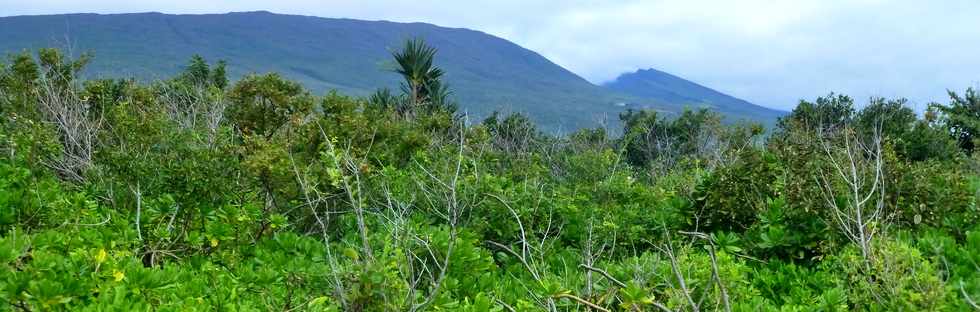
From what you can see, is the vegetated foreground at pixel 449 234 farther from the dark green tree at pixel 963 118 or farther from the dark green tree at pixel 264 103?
the dark green tree at pixel 963 118

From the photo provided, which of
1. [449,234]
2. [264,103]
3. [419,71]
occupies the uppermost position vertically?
[449,234]

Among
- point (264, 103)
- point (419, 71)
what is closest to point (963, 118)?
point (419, 71)

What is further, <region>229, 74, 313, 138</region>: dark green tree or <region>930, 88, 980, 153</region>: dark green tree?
<region>930, 88, 980, 153</region>: dark green tree

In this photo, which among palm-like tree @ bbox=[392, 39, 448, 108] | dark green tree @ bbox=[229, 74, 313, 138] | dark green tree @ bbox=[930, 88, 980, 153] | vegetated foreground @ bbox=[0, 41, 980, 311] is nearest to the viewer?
vegetated foreground @ bbox=[0, 41, 980, 311]

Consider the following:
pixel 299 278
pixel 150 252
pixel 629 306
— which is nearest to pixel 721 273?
pixel 629 306

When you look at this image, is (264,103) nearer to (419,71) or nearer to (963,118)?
(419,71)

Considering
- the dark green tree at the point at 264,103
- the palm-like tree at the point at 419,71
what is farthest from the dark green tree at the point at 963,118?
the dark green tree at the point at 264,103

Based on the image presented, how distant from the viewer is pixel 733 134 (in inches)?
750

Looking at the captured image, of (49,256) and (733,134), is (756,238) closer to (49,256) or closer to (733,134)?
(49,256)

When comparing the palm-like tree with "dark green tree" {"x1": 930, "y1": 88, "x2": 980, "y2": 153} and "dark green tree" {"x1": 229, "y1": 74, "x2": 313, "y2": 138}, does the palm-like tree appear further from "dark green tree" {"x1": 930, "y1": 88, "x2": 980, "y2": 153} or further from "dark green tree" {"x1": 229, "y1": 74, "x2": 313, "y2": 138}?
"dark green tree" {"x1": 930, "y1": 88, "x2": 980, "y2": 153}

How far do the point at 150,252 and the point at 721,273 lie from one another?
3239 mm

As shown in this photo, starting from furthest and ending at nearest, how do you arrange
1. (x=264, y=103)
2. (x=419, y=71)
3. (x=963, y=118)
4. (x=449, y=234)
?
1. (x=963, y=118)
2. (x=419, y=71)
3. (x=264, y=103)
4. (x=449, y=234)

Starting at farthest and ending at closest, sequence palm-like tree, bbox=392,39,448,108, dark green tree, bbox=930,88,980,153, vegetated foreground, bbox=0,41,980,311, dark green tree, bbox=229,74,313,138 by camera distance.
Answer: dark green tree, bbox=930,88,980,153 < palm-like tree, bbox=392,39,448,108 < dark green tree, bbox=229,74,313,138 < vegetated foreground, bbox=0,41,980,311

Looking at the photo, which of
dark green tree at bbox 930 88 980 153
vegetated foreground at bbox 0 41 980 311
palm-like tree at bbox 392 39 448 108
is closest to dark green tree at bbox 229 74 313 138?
vegetated foreground at bbox 0 41 980 311
